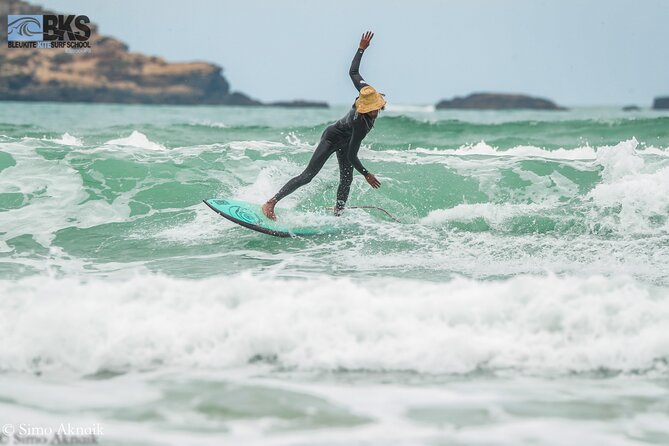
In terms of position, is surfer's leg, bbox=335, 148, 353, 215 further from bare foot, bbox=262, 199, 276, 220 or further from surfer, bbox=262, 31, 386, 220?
bare foot, bbox=262, 199, 276, 220

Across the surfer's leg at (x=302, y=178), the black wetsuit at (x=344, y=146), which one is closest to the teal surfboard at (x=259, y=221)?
the surfer's leg at (x=302, y=178)

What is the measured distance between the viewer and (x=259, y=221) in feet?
29.0

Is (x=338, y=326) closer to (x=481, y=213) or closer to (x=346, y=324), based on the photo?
(x=346, y=324)

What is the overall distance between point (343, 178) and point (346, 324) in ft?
12.4

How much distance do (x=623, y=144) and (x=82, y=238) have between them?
301 inches

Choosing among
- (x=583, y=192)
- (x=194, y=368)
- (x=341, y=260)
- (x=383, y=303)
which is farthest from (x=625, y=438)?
(x=583, y=192)

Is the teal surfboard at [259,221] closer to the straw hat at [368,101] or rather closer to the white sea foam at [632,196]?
the straw hat at [368,101]

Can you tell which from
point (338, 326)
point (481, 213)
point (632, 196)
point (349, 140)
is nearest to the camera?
point (338, 326)

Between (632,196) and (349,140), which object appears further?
(632,196)

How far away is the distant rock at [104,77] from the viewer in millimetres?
93000

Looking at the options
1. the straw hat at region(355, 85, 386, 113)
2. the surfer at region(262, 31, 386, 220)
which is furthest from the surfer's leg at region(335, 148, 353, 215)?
the straw hat at region(355, 85, 386, 113)

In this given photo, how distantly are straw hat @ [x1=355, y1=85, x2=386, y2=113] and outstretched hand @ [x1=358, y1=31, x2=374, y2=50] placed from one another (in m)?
0.45

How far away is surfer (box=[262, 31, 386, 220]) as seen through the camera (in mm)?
8523

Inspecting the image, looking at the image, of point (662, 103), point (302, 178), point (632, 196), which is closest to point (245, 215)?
point (302, 178)
